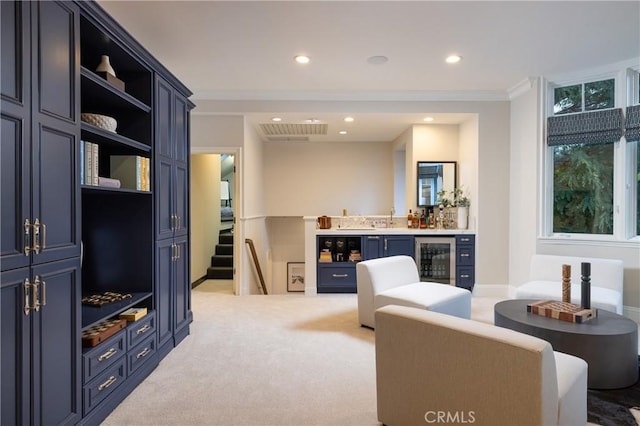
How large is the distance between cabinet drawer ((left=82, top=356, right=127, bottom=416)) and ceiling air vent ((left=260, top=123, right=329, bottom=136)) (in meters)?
4.09

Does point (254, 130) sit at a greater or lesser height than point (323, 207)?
greater

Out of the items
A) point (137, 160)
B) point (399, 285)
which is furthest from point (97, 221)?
point (399, 285)

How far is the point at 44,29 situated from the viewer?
161 centimetres

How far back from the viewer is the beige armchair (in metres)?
1.35

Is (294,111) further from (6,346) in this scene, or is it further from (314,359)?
(6,346)

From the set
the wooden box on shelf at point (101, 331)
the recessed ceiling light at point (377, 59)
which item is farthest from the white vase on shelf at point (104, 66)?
the recessed ceiling light at point (377, 59)

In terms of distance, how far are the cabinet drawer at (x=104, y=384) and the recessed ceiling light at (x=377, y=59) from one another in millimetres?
3404

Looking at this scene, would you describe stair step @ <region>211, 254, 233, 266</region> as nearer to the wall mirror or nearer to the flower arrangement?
the wall mirror

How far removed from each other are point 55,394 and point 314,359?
1696 millimetres

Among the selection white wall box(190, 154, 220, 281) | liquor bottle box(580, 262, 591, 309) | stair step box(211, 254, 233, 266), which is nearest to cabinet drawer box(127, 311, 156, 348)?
white wall box(190, 154, 220, 281)

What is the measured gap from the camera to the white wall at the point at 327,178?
23.1 ft

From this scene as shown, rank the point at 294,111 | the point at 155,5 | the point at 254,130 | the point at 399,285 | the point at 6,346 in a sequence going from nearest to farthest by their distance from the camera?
the point at 6,346, the point at 155,5, the point at 399,285, the point at 294,111, the point at 254,130

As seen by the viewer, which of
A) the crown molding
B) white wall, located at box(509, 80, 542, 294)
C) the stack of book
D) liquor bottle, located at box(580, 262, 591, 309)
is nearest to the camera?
liquor bottle, located at box(580, 262, 591, 309)

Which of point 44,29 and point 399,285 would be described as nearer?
point 44,29
